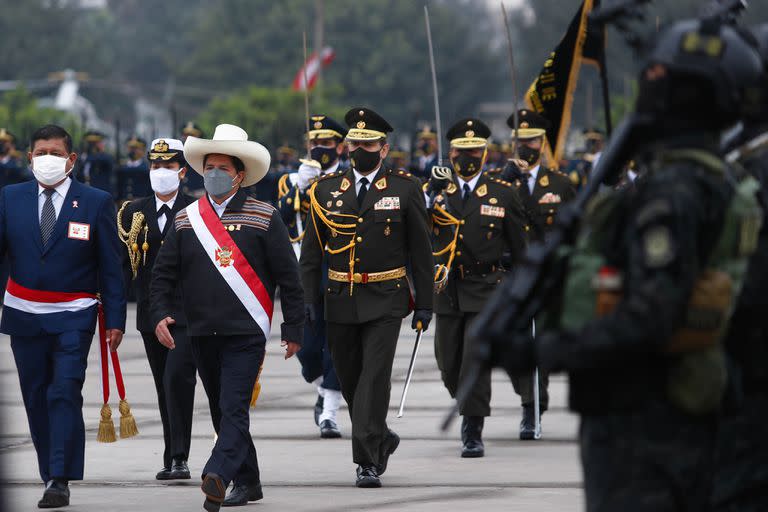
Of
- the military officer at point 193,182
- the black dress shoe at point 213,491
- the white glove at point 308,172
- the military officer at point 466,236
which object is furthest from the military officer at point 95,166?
the black dress shoe at point 213,491

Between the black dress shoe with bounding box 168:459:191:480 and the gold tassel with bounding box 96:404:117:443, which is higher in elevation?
the gold tassel with bounding box 96:404:117:443

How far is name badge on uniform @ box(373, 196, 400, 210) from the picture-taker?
10.4m

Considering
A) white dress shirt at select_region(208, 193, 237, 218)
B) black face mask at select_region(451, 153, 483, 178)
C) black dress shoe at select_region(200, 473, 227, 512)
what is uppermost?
black face mask at select_region(451, 153, 483, 178)

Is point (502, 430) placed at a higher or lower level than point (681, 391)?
lower

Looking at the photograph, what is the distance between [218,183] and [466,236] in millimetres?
2503

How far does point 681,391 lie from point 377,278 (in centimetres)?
526

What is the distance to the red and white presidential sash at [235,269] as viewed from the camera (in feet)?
30.8

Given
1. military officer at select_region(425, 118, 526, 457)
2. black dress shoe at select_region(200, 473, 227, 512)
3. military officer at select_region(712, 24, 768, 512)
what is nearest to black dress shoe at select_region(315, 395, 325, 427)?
military officer at select_region(425, 118, 526, 457)

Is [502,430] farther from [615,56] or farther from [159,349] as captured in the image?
[615,56]

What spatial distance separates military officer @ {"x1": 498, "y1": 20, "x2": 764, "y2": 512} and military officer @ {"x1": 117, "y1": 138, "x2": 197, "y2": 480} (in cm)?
512

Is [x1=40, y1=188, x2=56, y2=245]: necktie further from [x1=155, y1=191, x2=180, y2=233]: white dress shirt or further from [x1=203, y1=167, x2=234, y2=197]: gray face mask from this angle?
[x1=155, y1=191, x2=180, y2=233]: white dress shirt

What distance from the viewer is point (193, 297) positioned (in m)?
9.41

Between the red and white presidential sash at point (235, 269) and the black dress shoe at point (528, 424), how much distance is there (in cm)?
285

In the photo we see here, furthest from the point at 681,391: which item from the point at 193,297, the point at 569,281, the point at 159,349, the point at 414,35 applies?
the point at 414,35
